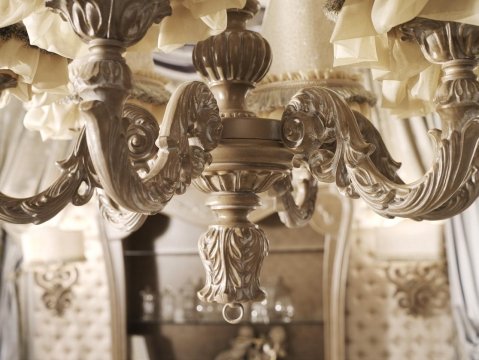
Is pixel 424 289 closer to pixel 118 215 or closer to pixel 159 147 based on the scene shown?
pixel 118 215

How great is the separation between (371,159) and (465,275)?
2524mm

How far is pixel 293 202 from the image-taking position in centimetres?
129

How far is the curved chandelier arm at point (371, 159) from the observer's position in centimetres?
80

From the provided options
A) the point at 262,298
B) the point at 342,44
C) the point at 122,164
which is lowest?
the point at 262,298

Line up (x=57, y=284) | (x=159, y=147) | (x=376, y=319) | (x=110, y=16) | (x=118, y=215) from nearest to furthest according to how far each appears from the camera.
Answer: (x=110, y=16)
(x=159, y=147)
(x=118, y=215)
(x=376, y=319)
(x=57, y=284)

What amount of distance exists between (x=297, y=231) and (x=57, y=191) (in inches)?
121

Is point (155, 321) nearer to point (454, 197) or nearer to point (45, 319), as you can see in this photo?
point (45, 319)

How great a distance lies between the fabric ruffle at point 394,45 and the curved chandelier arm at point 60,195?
34 cm

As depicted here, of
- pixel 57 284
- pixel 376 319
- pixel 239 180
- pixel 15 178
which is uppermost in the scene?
pixel 15 178

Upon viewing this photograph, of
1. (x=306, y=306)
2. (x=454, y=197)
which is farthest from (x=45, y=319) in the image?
(x=454, y=197)

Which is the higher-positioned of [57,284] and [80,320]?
[57,284]

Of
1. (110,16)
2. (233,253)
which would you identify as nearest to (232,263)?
(233,253)

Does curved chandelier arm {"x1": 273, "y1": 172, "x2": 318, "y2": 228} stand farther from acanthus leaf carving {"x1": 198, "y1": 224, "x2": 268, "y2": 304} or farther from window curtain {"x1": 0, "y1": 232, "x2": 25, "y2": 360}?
window curtain {"x1": 0, "y1": 232, "x2": 25, "y2": 360}

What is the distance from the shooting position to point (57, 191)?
34.5 inches
